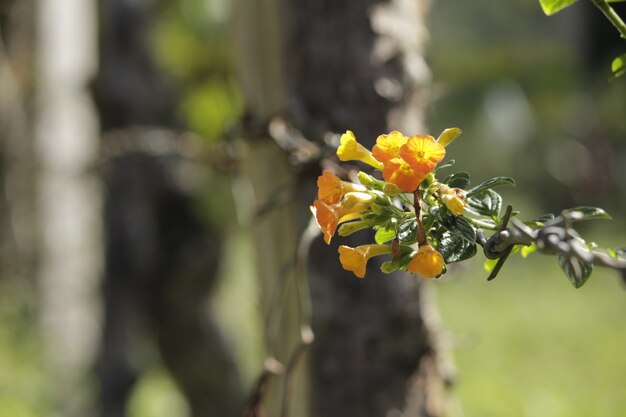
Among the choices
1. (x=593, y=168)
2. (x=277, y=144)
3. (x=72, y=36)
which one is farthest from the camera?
(x=593, y=168)

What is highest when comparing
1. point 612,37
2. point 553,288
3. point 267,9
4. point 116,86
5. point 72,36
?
point 267,9

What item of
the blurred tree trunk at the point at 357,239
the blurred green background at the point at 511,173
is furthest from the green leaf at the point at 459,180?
the blurred green background at the point at 511,173

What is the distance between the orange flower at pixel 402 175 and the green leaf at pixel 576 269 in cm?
10

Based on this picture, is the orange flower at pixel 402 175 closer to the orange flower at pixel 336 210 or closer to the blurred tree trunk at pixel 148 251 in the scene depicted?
the orange flower at pixel 336 210

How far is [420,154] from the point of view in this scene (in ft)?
1.59

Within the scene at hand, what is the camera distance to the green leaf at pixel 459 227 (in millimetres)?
532

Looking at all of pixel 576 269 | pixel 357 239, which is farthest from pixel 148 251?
pixel 576 269

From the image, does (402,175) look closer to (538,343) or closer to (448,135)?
(448,135)

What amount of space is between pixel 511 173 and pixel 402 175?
10.0 metres

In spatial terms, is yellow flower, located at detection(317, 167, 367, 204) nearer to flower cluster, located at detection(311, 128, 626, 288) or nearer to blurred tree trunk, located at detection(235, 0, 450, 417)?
flower cluster, located at detection(311, 128, 626, 288)

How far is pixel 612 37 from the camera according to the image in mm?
8359

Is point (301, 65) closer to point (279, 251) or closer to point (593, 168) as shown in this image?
point (279, 251)

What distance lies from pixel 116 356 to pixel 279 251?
218 cm

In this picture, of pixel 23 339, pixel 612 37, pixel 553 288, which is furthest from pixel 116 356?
pixel 612 37
